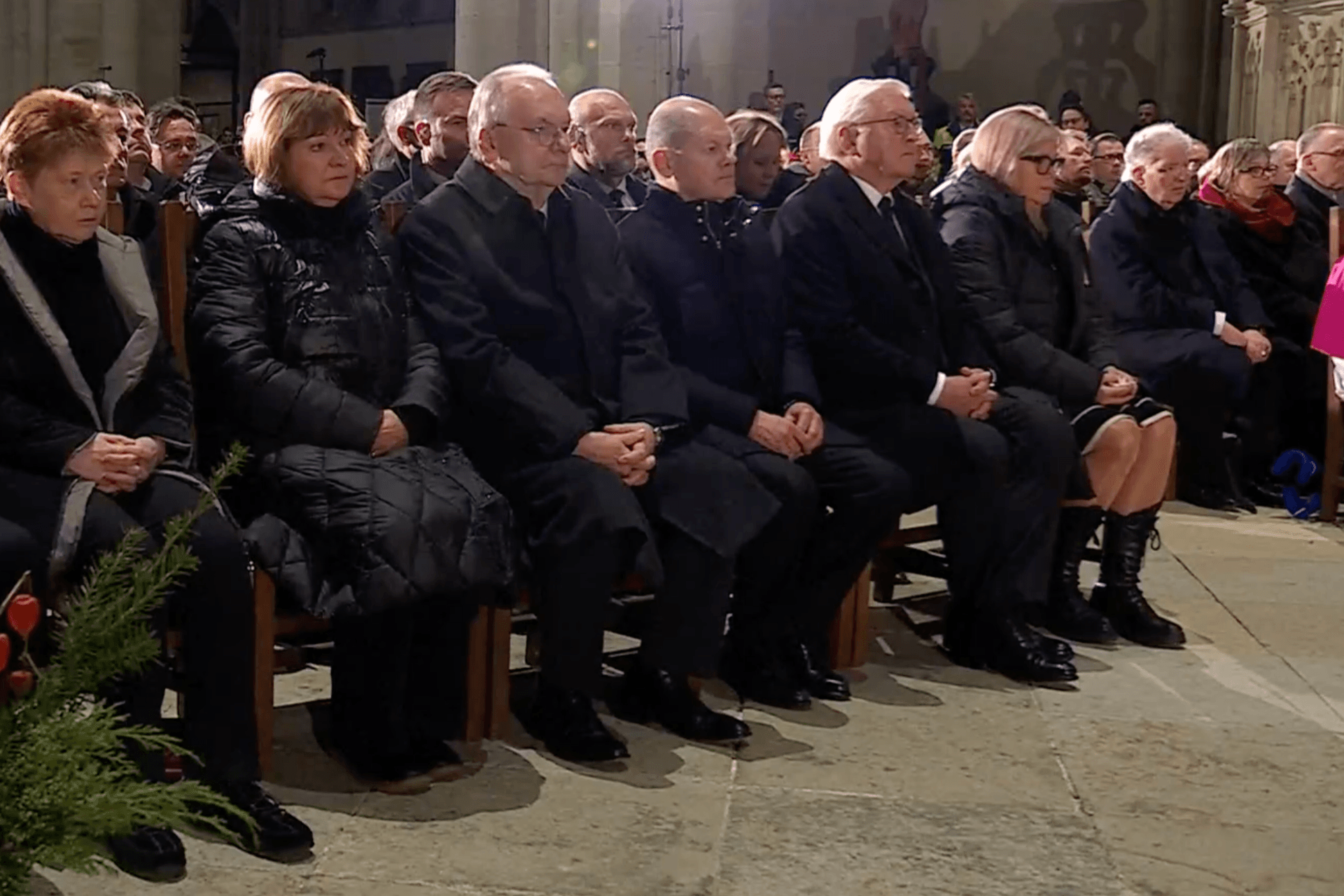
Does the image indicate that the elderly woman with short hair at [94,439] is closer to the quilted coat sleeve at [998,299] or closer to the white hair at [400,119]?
the quilted coat sleeve at [998,299]

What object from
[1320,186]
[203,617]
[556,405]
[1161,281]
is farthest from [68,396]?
[1320,186]

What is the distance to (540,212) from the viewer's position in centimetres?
408

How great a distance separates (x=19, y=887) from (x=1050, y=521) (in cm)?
377

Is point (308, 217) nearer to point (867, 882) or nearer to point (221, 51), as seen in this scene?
point (867, 882)

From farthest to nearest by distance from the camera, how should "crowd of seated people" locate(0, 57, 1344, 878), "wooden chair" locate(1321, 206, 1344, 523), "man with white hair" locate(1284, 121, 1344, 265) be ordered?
1. "man with white hair" locate(1284, 121, 1344, 265)
2. "wooden chair" locate(1321, 206, 1344, 523)
3. "crowd of seated people" locate(0, 57, 1344, 878)

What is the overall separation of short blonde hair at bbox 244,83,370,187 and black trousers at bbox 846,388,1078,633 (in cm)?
154

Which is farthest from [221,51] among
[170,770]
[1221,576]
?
[170,770]

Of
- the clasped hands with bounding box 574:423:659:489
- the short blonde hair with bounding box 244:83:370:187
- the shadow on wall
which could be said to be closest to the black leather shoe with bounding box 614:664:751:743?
the clasped hands with bounding box 574:423:659:489

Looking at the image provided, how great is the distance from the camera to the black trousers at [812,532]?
168 inches

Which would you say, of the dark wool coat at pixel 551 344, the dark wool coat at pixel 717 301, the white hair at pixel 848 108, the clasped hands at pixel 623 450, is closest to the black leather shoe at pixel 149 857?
the dark wool coat at pixel 551 344

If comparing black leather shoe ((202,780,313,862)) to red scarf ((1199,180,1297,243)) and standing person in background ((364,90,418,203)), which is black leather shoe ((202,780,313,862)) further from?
red scarf ((1199,180,1297,243))

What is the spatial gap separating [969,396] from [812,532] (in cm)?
60

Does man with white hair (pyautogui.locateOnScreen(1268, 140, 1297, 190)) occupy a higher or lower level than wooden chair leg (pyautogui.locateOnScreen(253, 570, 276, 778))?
higher

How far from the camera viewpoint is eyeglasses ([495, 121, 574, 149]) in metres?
4.01
